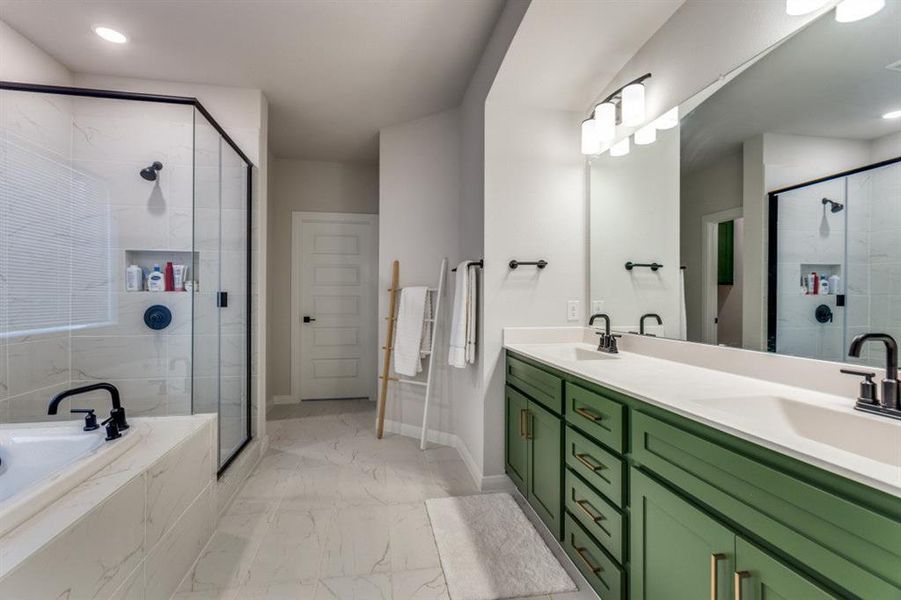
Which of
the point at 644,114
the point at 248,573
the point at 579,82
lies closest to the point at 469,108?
the point at 579,82

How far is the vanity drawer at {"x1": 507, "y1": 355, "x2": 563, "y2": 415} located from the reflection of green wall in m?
0.77

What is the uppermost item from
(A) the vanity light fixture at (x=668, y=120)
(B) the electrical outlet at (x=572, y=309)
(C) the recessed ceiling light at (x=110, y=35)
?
(C) the recessed ceiling light at (x=110, y=35)

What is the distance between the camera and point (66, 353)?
90.4 inches

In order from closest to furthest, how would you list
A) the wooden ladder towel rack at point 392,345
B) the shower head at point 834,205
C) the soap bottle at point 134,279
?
the shower head at point 834,205, the soap bottle at point 134,279, the wooden ladder towel rack at point 392,345

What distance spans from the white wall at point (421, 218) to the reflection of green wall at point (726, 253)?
1.73 meters

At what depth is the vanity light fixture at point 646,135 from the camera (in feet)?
6.31

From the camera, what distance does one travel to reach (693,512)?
0.93m

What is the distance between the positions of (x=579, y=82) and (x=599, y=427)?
6.00 feet

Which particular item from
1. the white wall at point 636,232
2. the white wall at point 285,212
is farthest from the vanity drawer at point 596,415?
the white wall at point 285,212

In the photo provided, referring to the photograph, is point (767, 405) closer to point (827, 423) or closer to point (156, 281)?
point (827, 423)

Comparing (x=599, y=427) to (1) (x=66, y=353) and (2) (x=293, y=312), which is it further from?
(2) (x=293, y=312)

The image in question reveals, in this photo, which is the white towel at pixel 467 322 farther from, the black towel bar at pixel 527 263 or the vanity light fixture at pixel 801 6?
the vanity light fixture at pixel 801 6

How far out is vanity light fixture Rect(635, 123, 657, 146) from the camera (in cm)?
192

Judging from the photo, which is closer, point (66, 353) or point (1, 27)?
point (1, 27)
